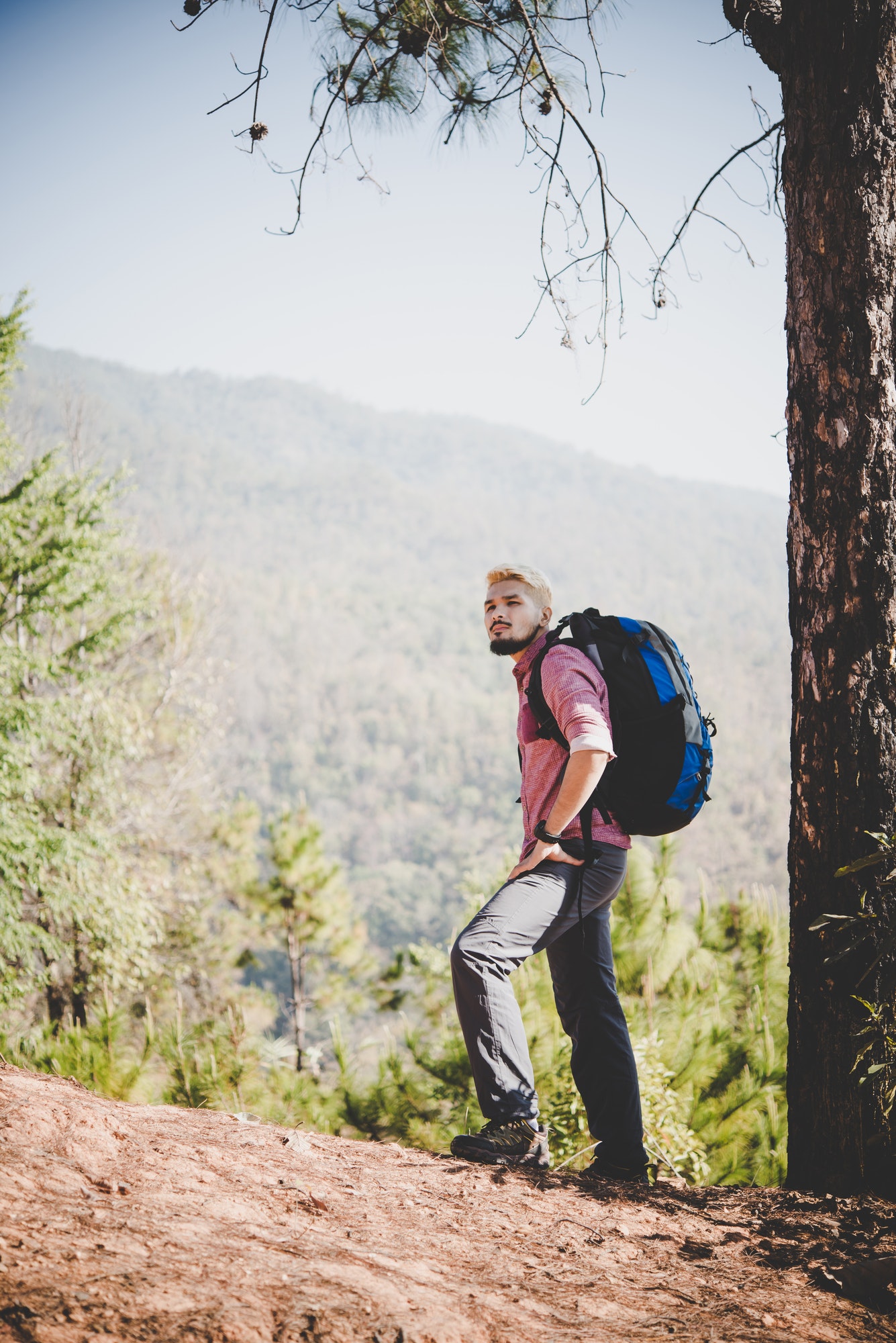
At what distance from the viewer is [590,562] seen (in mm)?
110438

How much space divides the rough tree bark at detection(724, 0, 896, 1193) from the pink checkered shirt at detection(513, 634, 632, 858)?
48 centimetres

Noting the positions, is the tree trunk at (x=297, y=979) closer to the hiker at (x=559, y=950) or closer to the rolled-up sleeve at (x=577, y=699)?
the hiker at (x=559, y=950)

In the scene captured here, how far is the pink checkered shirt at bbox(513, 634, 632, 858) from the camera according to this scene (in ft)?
5.90

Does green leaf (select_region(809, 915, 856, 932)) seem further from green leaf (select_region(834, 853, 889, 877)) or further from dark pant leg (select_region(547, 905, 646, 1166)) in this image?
dark pant leg (select_region(547, 905, 646, 1166))

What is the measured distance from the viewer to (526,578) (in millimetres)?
2191

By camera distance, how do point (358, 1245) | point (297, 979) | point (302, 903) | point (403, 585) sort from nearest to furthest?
1. point (358, 1245)
2. point (302, 903)
3. point (297, 979)
4. point (403, 585)

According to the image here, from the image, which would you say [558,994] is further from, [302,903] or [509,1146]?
[302,903]

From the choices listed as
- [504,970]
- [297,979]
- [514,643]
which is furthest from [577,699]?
[297,979]

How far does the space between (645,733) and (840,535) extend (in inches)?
25.3

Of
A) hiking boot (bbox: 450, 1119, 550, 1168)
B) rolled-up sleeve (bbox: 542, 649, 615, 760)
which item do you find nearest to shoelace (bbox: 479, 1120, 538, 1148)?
hiking boot (bbox: 450, 1119, 550, 1168)

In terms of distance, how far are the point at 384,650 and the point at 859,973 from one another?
84.5 m

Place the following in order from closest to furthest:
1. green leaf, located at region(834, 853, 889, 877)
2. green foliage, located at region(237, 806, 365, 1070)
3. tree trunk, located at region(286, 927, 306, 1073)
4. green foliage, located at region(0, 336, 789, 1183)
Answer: green leaf, located at region(834, 853, 889, 877) < green foliage, located at region(0, 336, 789, 1183) < green foliage, located at region(237, 806, 365, 1070) < tree trunk, located at region(286, 927, 306, 1073)

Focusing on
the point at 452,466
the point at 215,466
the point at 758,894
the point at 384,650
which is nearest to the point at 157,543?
the point at 758,894

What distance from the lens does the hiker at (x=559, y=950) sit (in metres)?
1.80
